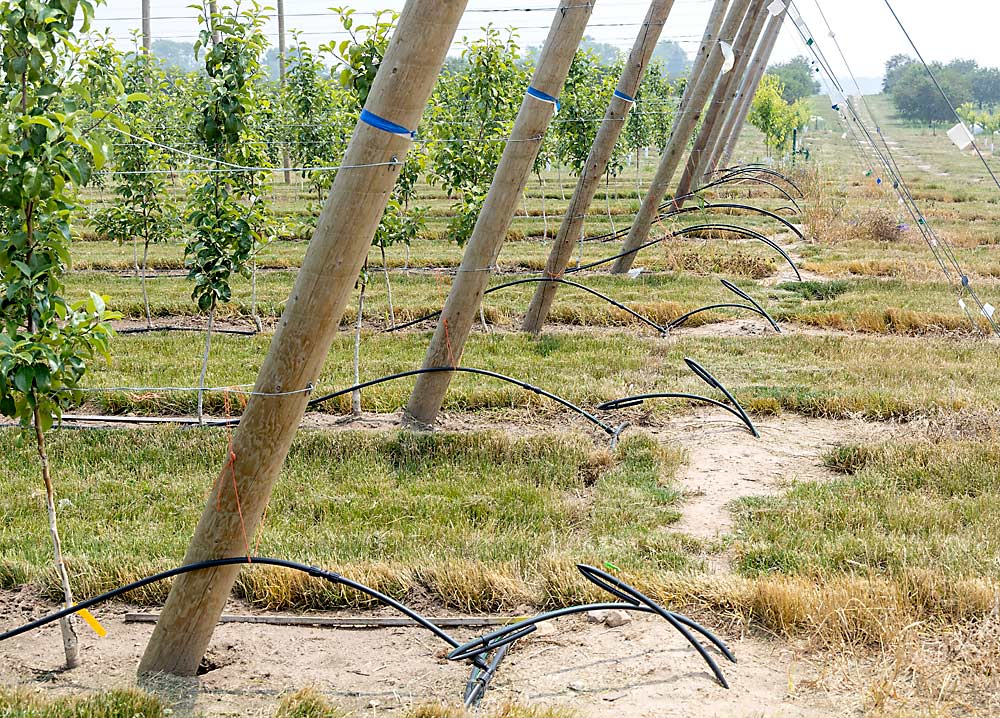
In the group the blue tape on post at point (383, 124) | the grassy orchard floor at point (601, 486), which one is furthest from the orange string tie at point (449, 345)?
the blue tape on post at point (383, 124)

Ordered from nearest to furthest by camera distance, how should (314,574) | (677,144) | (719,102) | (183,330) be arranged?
(314,574) < (183,330) < (677,144) < (719,102)

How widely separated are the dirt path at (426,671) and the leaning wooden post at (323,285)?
555mm

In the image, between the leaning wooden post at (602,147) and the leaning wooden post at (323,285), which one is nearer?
the leaning wooden post at (323,285)

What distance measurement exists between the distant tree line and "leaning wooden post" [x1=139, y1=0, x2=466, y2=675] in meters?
64.3

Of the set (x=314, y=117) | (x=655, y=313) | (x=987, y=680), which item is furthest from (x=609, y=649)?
(x=314, y=117)

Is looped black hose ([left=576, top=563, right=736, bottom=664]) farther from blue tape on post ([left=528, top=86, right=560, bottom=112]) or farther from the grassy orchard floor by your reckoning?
blue tape on post ([left=528, top=86, right=560, bottom=112])

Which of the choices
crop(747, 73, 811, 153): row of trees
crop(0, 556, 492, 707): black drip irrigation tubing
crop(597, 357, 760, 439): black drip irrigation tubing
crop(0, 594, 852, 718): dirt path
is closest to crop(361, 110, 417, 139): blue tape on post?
crop(0, 556, 492, 707): black drip irrigation tubing

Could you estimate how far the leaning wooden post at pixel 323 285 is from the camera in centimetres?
343

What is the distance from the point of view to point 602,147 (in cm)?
932

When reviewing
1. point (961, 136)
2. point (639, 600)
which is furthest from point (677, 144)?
point (639, 600)

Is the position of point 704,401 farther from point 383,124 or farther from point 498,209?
point 383,124

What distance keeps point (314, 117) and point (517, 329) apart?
910cm

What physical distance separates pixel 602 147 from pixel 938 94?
6019 cm

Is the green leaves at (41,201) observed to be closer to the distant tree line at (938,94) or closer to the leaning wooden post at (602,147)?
the leaning wooden post at (602,147)
